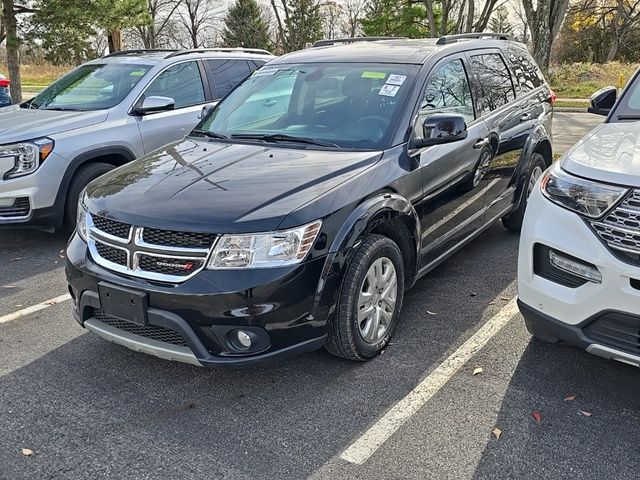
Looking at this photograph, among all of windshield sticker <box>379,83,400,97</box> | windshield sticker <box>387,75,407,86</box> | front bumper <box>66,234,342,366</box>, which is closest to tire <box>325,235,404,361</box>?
front bumper <box>66,234,342,366</box>

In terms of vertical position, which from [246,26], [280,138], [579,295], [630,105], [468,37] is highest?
[246,26]

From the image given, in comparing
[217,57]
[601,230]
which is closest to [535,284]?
[601,230]

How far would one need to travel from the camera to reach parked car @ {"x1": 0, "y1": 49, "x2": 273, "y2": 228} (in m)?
5.29

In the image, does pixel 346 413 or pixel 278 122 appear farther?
pixel 278 122

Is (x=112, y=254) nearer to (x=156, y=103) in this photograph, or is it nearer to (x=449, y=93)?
Answer: (x=449, y=93)

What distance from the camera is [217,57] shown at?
280 inches

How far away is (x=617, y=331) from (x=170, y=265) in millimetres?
2075

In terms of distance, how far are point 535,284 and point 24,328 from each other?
322 centimetres

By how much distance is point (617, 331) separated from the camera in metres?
2.66

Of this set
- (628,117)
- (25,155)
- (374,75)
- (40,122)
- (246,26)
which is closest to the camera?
(628,117)

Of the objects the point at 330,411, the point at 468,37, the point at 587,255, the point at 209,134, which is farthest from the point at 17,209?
the point at 587,255

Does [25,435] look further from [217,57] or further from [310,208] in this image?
[217,57]

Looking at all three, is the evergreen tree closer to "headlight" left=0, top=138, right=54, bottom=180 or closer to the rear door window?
the rear door window

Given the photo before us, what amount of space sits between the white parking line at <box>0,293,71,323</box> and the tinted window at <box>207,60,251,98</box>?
3.36 meters
